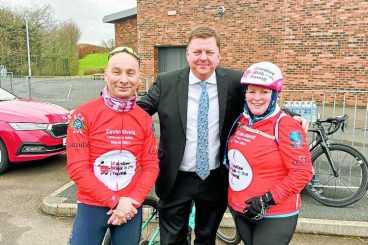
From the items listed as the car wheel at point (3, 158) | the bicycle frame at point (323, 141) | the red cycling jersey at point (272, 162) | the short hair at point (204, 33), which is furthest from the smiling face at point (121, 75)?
the car wheel at point (3, 158)

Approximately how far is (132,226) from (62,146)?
4.08 m

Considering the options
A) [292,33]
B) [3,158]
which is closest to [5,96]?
[3,158]

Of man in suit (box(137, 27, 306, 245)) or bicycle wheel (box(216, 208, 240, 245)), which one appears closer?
man in suit (box(137, 27, 306, 245))

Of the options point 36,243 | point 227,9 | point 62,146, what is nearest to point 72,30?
point 227,9

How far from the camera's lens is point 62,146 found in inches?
237

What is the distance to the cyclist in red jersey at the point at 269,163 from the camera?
2.08m

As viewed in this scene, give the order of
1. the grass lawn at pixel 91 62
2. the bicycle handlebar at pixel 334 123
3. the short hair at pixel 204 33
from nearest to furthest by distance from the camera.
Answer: the short hair at pixel 204 33, the bicycle handlebar at pixel 334 123, the grass lawn at pixel 91 62

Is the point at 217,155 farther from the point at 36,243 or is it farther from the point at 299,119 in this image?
the point at 36,243

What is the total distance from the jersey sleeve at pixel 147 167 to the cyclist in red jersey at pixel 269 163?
52 cm

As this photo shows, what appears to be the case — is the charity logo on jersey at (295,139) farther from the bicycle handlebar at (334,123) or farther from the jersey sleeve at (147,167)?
the bicycle handlebar at (334,123)

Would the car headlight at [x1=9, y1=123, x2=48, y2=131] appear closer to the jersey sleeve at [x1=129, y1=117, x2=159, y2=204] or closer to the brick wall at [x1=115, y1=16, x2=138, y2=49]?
the jersey sleeve at [x1=129, y1=117, x2=159, y2=204]

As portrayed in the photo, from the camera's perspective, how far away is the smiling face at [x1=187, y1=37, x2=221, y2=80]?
236 cm

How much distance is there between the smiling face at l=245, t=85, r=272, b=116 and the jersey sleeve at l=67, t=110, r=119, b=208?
3.19ft

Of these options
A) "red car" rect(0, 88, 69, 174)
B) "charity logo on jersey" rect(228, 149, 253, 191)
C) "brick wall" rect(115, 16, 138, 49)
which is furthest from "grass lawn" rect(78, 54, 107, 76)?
"charity logo on jersey" rect(228, 149, 253, 191)
